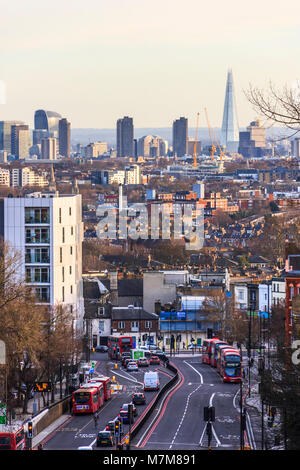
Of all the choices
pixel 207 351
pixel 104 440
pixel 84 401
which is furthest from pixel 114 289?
pixel 104 440

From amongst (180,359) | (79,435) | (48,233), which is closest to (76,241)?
(48,233)

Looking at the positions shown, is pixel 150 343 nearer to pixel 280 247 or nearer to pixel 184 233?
pixel 280 247

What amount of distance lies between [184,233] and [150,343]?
3311 inches

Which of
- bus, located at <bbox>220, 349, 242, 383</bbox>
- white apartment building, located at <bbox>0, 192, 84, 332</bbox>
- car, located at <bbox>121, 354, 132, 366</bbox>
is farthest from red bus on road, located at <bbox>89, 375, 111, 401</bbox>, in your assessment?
car, located at <bbox>121, 354, 132, 366</bbox>

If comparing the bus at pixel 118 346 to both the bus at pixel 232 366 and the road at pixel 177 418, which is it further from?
the bus at pixel 232 366

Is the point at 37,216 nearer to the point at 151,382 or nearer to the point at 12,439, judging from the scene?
the point at 151,382

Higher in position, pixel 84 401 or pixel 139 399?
pixel 84 401

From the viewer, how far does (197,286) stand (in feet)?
197

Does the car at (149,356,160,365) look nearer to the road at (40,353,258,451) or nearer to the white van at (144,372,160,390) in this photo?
the road at (40,353,258,451)

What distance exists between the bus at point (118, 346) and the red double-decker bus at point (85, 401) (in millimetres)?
16491

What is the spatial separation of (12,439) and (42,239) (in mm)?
18402

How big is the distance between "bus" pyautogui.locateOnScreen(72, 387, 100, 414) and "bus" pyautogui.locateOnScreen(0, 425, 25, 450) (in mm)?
6561

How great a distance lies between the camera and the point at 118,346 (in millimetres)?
47562
